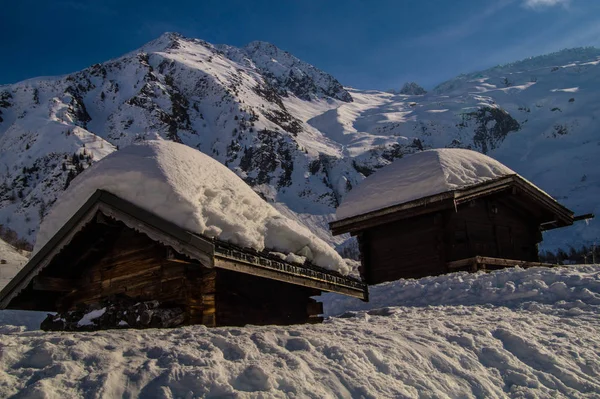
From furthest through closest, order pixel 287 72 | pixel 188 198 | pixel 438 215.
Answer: pixel 287 72 < pixel 438 215 < pixel 188 198

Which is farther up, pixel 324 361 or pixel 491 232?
pixel 491 232

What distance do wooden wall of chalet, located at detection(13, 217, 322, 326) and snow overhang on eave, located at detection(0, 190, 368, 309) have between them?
0.27 meters

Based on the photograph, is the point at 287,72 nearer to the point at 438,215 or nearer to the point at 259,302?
the point at 438,215

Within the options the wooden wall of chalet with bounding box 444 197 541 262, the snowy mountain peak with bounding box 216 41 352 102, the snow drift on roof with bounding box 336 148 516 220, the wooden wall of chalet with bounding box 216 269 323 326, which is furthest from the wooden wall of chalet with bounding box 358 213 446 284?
the snowy mountain peak with bounding box 216 41 352 102

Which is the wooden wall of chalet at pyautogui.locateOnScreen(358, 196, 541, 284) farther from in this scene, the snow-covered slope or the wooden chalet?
the snow-covered slope

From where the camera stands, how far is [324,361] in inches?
211

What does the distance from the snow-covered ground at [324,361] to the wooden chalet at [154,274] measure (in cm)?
83

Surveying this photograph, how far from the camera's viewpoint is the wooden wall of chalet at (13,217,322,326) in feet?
23.6

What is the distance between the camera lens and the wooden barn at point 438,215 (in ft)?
45.6

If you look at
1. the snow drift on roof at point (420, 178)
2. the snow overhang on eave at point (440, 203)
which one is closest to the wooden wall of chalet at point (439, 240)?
the snow overhang on eave at point (440, 203)

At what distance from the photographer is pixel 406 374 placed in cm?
539

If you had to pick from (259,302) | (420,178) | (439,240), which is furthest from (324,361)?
(420,178)

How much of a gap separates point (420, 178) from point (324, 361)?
9774mm

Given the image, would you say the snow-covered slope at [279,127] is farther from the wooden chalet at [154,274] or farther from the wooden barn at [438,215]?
the wooden chalet at [154,274]
